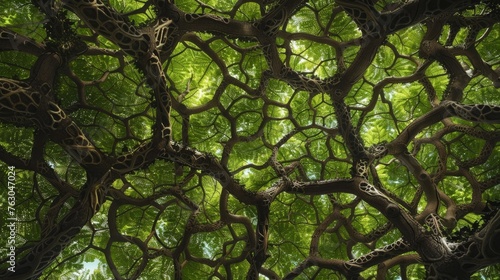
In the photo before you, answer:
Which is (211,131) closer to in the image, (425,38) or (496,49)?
(425,38)

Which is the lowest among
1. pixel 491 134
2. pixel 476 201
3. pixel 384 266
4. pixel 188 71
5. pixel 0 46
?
pixel 384 266

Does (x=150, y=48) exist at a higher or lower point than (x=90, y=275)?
higher

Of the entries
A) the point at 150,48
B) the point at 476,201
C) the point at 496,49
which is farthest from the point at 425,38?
the point at 150,48

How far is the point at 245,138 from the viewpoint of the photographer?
8.20 m

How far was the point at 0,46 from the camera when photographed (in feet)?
17.3

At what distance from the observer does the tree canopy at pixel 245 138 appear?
521 cm

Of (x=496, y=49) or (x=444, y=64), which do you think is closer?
(x=444, y=64)

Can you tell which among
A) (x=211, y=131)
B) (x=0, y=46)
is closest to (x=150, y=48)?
(x=0, y=46)

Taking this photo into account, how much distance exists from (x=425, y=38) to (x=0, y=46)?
20.1 ft

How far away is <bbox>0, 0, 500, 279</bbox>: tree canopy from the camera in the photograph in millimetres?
5211

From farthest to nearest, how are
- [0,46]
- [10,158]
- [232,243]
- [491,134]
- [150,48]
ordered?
[232,243] < [491,134] < [10,158] < [0,46] < [150,48]

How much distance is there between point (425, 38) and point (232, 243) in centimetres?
478

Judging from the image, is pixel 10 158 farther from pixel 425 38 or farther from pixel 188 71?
pixel 425 38

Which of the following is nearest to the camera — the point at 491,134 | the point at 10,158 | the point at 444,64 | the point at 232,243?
the point at 10,158
